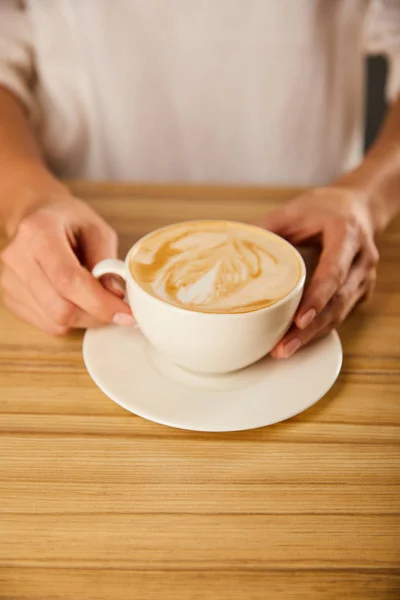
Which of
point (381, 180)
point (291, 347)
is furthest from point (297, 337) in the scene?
point (381, 180)

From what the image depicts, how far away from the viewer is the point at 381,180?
34.7 inches

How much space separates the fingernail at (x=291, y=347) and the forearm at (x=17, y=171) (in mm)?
375

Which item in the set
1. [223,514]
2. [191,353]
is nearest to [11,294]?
[191,353]

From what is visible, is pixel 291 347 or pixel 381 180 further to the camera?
pixel 381 180

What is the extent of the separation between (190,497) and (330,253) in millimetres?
320

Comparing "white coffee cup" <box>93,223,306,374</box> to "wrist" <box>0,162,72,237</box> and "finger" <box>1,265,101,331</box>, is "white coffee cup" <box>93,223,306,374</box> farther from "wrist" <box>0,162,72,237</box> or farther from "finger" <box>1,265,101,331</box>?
"wrist" <box>0,162,72,237</box>

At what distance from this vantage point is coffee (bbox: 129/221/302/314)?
0.57m

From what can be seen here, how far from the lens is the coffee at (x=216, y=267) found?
1.88 feet

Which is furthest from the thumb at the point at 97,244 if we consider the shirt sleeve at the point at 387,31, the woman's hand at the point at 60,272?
the shirt sleeve at the point at 387,31

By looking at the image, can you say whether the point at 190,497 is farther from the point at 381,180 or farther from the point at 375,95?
the point at 375,95

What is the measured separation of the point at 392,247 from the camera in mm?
869

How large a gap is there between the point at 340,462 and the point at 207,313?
0.17 m

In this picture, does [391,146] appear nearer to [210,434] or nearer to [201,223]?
[201,223]

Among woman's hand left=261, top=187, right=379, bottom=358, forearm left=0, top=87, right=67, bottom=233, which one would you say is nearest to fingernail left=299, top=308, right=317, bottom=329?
woman's hand left=261, top=187, right=379, bottom=358
